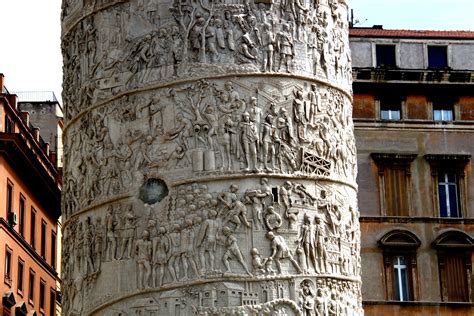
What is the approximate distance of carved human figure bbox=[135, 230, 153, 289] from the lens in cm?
1292

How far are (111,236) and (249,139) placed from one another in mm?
1518

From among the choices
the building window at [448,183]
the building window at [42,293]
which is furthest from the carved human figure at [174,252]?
the building window at [42,293]

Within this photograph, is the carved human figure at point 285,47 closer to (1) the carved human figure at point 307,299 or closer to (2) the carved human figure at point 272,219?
→ (2) the carved human figure at point 272,219

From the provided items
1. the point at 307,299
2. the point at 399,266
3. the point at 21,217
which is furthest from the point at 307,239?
the point at 21,217

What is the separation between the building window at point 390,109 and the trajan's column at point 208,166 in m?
15.6

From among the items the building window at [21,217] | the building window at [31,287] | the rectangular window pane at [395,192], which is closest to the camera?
the rectangular window pane at [395,192]

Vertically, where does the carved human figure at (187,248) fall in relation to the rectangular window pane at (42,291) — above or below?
below

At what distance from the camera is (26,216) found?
33.8 m

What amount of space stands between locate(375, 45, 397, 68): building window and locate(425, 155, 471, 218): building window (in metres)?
→ 2.13

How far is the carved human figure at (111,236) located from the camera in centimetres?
1320

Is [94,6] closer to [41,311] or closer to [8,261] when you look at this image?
[8,261]

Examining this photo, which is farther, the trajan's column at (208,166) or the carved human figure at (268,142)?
the carved human figure at (268,142)

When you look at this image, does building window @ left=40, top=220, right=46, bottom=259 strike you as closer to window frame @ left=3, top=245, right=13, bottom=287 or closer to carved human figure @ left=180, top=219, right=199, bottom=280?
window frame @ left=3, top=245, right=13, bottom=287

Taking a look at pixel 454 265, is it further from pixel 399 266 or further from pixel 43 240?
pixel 43 240
